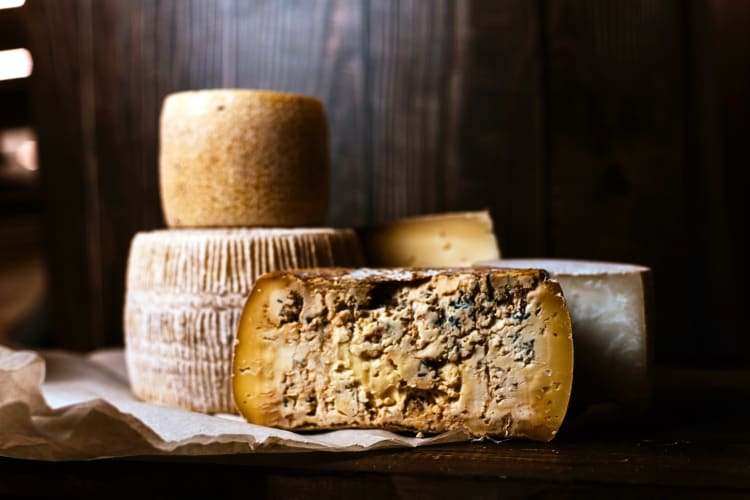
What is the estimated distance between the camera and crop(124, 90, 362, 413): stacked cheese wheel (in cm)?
113

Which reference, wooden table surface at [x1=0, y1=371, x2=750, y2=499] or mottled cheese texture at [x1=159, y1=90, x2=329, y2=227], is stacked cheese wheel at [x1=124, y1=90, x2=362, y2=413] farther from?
wooden table surface at [x1=0, y1=371, x2=750, y2=499]

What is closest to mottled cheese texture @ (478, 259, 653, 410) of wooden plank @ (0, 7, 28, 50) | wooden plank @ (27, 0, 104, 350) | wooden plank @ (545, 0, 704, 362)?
wooden plank @ (545, 0, 704, 362)

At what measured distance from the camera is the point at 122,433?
35.0 inches

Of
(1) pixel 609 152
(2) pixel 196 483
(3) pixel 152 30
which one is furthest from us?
(3) pixel 152 30

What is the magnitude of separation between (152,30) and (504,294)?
3.31 ft

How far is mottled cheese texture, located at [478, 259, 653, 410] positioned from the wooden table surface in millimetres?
74

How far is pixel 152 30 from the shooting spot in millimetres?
1619

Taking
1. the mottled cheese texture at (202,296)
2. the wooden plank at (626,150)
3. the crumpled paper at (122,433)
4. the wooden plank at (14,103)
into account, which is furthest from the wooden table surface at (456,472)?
the wooden plank at (14,103)

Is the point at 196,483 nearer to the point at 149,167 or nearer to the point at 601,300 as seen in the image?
the point at 601,300

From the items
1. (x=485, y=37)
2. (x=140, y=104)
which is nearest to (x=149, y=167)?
(x=140, y=104)

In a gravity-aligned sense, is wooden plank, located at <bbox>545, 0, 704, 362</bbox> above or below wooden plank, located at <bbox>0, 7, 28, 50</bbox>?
below

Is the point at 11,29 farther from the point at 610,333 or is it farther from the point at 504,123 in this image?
the point at 610,333

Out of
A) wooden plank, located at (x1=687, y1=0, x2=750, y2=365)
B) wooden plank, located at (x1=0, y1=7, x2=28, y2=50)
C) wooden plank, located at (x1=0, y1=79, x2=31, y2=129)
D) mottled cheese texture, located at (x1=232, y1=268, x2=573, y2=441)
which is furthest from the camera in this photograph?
wooden plank, located at (x1=0, y1=79, x2=31, y2=129)

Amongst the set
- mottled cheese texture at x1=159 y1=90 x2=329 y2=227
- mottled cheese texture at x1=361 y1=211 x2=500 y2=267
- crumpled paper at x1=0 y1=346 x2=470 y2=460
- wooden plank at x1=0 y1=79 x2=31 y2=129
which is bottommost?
crumpled paper at x1=0 y1=346 x2=470 y2=460
